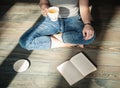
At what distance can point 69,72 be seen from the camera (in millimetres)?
1514

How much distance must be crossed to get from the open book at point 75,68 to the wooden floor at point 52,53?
31 mm

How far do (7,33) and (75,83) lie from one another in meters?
0.79

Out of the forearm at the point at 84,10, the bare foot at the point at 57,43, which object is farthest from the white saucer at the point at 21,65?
the forearm at the point at 84,10

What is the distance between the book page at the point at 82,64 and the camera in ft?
4.98

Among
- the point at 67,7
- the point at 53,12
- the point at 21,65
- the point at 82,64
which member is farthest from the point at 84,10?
the point at 21,65

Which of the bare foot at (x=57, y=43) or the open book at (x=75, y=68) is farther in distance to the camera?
the bare foot at (x=57, y=43)

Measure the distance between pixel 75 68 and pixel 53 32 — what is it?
34cm

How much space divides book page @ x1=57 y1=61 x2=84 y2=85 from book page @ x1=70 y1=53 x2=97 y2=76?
0.03 m

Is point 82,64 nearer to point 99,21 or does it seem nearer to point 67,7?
point 67,7

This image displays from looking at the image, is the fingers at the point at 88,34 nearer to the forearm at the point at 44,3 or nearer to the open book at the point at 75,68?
the open book at the point at 75,68

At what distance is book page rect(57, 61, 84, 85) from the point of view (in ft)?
4.85

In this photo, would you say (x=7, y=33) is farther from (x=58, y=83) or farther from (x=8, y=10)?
(x=58, y=83)

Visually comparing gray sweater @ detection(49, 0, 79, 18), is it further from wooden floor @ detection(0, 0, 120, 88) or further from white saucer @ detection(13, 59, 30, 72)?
white saucer @ detection(13, 59, 30, 72)

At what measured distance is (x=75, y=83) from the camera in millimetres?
1465
